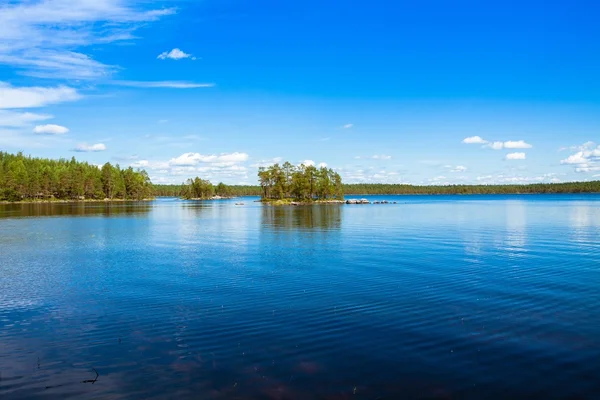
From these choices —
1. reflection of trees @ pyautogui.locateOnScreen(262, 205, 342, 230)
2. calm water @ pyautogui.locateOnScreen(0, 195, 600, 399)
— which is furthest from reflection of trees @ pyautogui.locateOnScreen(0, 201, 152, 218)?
calm water @ pyautogui.locateOnScreen(0, 195, 600, 399)

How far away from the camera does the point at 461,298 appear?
71.8 ft

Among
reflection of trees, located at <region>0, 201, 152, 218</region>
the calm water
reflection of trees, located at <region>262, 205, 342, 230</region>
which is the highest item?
reflection of trees, located at <region>0, 201, 152, 218</region>

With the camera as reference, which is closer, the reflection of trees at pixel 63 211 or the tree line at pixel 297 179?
the reflection of trees at pixel 63 211

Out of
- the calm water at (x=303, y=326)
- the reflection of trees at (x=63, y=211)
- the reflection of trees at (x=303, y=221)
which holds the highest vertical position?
the reflection of trees at (x=63, y=211)

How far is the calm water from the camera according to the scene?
12.4 meters

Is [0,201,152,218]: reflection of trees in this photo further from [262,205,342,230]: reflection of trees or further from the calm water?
the calm water

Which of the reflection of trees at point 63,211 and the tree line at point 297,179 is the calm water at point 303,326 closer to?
the reflection of trees at point 63,211

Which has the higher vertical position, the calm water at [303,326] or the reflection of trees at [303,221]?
the reflection of trees at [303,221]

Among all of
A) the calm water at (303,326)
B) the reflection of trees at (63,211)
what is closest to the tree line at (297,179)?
the reflection of trees at (63,211)

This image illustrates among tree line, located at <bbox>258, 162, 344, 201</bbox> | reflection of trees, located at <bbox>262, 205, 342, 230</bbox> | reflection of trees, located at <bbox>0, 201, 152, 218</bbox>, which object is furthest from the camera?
tree line, located at <bbox>258, 162, 344, 201</bbox>

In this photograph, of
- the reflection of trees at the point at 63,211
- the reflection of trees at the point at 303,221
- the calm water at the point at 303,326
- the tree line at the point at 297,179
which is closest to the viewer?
the calm water at the point at 303,326

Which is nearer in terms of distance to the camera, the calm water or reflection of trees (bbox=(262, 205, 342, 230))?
the calm water

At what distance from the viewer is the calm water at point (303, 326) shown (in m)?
12.4

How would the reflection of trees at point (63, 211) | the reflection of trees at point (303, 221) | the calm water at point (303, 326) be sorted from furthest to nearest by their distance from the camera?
the reflection of trees at point (63, 211), the reflection of trees at point (303, 221), the calm water at point (303, 326)
